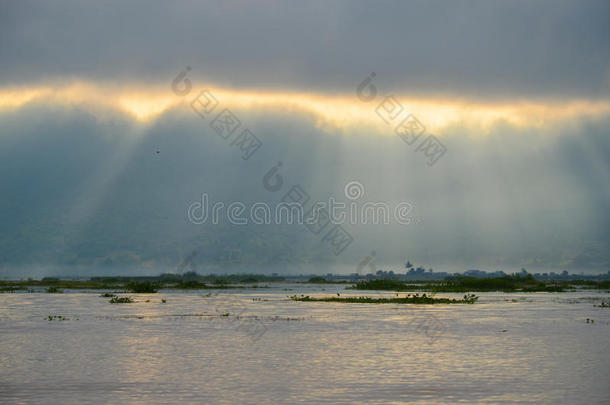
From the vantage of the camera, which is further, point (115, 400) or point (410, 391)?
point (410, 391)

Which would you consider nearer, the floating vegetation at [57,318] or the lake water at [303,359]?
the lake water at [303,359]

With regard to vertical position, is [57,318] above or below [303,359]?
above

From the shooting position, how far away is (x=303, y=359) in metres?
34.4

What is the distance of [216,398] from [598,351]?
22.8 meters

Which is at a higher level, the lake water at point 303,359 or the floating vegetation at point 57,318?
the floating vegetation at point 57,318

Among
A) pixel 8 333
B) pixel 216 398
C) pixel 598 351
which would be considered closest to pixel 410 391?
pixel 216 398

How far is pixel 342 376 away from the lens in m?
29.3

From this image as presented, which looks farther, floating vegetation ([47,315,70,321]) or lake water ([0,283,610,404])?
floating vegetation ([47,315,70,321])

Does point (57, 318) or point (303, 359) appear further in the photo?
point (57, 318)

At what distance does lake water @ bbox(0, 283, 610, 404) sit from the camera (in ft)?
83.7

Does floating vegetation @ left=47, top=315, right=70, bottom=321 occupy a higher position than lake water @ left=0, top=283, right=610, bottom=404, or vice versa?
floating vegetation @ left=47, top=315, right=70, bottom=321

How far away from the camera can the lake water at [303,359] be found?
1005 inches

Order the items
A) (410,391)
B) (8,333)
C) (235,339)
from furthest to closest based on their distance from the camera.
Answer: (8,333) → (235,339) → (410,391)

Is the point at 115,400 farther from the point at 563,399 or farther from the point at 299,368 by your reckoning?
the point at 563,399
